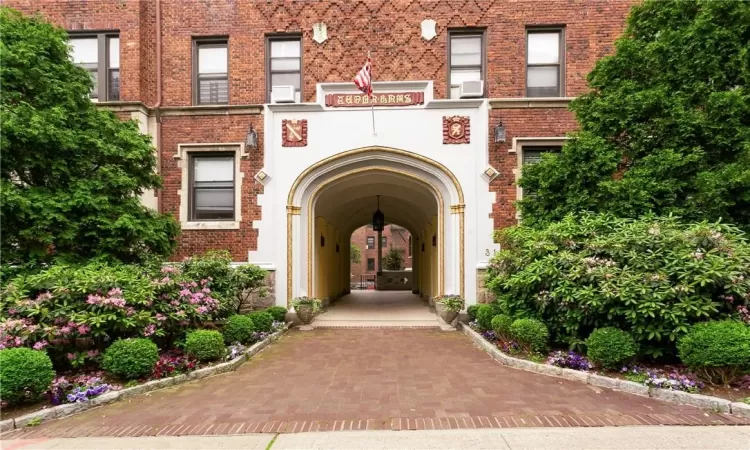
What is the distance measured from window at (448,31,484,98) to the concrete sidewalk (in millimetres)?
8753

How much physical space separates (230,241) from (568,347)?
8175 millimetres

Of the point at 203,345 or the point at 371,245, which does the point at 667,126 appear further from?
the point at 371,245

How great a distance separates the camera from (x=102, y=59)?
10758 mm

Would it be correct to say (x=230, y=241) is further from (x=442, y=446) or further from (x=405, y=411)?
(x=442, y=446)

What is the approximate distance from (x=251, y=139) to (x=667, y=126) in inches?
351

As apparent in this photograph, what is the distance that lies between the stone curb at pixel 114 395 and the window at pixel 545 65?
31.1 ft

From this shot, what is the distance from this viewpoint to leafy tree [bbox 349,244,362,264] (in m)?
45.3

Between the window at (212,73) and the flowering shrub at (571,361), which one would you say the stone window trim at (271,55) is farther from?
the flowering shrub at (571,361)

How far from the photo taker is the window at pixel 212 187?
10.9m

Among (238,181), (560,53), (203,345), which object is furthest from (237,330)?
(560,53)

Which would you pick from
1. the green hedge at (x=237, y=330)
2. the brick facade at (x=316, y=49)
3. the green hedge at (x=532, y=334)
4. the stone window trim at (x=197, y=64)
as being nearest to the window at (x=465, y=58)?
the brick facade at (x=316, y=49)

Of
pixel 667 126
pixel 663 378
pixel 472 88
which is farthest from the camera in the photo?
pixel 472 88

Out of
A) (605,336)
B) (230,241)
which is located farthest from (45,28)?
(605,336)

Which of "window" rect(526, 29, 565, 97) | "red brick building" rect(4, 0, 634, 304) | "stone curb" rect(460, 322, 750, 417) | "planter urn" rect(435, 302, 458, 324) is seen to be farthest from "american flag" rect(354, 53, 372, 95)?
"stone curb" rect(460, 322, 750, 417)
